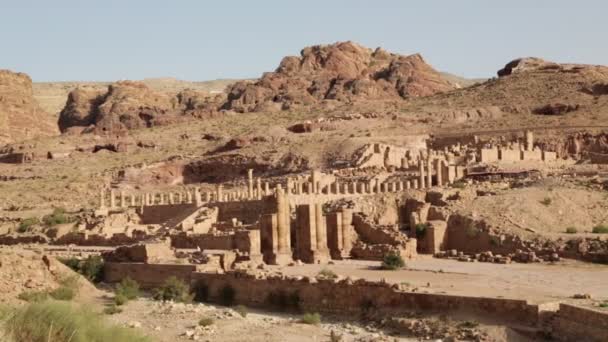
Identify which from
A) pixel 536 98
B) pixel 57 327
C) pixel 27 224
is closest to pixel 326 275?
pixel 57 327

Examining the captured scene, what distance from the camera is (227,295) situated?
27.3 meters

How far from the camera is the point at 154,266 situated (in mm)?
29891

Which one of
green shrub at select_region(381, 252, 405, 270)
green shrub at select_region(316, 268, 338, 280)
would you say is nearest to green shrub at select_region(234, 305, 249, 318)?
green shrub at select_region(316, 268, 338, 280)

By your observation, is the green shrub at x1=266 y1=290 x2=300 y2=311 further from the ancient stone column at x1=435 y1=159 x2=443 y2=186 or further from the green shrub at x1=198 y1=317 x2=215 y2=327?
the ancient stone column at x1=435 y1=159 x2=443 y2=186

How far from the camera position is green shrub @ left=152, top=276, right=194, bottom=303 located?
2689cm

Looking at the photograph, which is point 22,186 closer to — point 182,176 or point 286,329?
point 182,176

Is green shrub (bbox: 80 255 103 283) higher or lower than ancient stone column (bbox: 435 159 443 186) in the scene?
lower

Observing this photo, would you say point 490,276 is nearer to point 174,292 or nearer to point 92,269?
point 174,292

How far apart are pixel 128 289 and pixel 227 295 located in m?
2.54

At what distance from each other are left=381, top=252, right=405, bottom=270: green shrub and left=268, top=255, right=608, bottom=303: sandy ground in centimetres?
23

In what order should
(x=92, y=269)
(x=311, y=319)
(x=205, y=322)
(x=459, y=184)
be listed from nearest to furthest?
(x=205, y=322) → (x=311, y=319) → (x=92, y=269) → (x=459, y=184)

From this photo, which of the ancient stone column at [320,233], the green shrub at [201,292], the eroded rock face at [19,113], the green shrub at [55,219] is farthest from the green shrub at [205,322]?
the eroded rock face at [19,113]

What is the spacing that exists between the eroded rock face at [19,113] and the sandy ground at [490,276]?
62153 mm

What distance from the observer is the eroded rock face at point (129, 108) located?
306 feet
